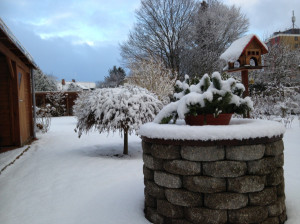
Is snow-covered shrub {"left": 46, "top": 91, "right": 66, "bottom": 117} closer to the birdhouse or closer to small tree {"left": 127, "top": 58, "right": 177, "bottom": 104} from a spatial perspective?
small tree {"left": 127, "top": 58, "right": 177, "bottom": 104}

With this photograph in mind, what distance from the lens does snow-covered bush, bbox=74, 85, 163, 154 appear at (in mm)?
4852

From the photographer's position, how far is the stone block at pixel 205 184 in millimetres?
2070

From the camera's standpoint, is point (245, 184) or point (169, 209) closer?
point (245, 184)

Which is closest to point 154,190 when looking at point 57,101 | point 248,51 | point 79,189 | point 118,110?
point 79,189

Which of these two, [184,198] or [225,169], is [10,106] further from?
[225,169]

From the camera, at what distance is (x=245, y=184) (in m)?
2.08

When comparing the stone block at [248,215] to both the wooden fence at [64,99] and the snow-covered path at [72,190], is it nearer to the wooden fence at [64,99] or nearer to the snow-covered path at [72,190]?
the snow-covered path at [72,190]

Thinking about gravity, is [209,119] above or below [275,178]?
above

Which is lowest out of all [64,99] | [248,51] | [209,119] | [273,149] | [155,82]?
[273,149]

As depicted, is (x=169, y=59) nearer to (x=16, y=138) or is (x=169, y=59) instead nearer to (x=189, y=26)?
(x=189, y=26)

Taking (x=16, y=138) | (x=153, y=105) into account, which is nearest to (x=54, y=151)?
(x=16, y=138)

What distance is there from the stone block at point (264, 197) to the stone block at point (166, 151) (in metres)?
0.65

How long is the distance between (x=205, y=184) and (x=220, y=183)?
0.11m

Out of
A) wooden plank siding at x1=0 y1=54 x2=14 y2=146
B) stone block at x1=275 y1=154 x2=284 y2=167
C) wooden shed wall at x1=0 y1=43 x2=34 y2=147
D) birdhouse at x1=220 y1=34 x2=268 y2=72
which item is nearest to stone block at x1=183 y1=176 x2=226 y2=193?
stone block at x1=275 y1=154 x2=284 y2=167
